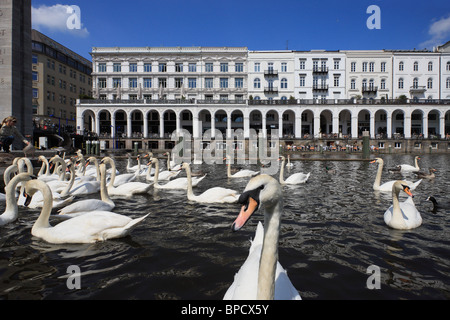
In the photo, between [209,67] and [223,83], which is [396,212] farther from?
[209,67]

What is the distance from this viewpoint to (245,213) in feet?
7.43

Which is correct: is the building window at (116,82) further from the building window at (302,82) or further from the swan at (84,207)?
the swan at (84,207)

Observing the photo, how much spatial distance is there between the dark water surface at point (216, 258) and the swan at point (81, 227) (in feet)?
0.48

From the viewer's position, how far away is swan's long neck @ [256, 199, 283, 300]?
93.6 inches

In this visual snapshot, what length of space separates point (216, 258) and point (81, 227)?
252cm

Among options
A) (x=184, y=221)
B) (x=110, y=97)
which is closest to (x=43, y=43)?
(x=110, y=97)

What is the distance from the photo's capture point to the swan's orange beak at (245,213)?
2.18 m

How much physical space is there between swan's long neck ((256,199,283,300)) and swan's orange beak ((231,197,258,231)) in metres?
0.18

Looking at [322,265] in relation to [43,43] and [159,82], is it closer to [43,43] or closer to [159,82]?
[159,82]

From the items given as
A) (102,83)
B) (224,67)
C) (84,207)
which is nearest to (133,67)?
(102,83)

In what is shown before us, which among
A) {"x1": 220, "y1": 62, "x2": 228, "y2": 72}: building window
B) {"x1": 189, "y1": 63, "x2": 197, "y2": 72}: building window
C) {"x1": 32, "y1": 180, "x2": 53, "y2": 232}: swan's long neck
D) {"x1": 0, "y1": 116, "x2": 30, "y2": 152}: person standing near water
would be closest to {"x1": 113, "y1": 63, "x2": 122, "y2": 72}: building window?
{"x1": 189, "y1": 63, "x2": 197, "y2": 72}: building window

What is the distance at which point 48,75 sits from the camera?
5694cm

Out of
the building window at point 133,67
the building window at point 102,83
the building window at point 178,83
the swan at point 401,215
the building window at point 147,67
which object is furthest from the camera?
the building window at point 178,83

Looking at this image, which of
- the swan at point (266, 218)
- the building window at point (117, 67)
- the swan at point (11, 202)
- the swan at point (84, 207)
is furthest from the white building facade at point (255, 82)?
the swan at point (266, 218)
